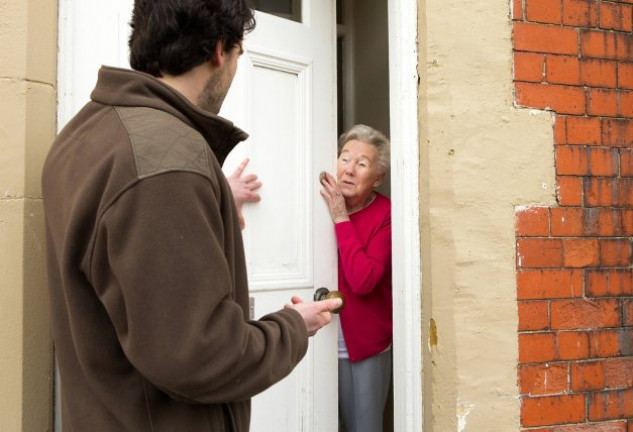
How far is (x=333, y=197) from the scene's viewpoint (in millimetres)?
2824

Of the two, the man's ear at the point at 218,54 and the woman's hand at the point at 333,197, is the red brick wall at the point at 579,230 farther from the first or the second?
the man's ear at the point at 218,54

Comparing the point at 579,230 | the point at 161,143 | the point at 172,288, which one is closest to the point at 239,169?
the point at 161,143

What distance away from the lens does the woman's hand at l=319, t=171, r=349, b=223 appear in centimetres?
282

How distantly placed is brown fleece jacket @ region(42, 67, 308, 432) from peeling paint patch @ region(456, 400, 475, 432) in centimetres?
117

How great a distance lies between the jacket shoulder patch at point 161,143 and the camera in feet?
4.05

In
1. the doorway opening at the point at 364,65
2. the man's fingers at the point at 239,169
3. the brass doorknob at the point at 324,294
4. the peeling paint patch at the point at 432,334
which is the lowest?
the peeling paint patch at the point at 432,334

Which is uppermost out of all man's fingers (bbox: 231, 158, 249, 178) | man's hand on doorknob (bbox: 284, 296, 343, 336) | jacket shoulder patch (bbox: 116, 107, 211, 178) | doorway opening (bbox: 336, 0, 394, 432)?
doorway opening (bbox: 336, 0, 394, 432)

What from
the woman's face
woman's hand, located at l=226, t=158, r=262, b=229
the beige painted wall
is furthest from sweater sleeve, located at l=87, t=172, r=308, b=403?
the woman's face

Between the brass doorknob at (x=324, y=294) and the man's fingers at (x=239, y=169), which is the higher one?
the man's fingers at (x=239, y=169)

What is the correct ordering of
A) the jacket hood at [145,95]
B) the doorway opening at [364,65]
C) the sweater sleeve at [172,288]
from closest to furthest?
the sweater sleeve at [172,288] → the jacket hood at [145,95] → the doorway opening at [364,65]

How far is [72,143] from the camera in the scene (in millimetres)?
1409

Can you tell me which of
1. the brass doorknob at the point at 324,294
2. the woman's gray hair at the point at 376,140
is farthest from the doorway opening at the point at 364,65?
the brass doorknob at the point at 324,294

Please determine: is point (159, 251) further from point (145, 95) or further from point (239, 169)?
point (239, 169)

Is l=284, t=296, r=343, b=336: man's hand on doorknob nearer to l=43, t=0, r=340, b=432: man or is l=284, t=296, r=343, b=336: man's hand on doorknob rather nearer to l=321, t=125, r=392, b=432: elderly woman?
l=43, t=0, r=340, b=432: man
